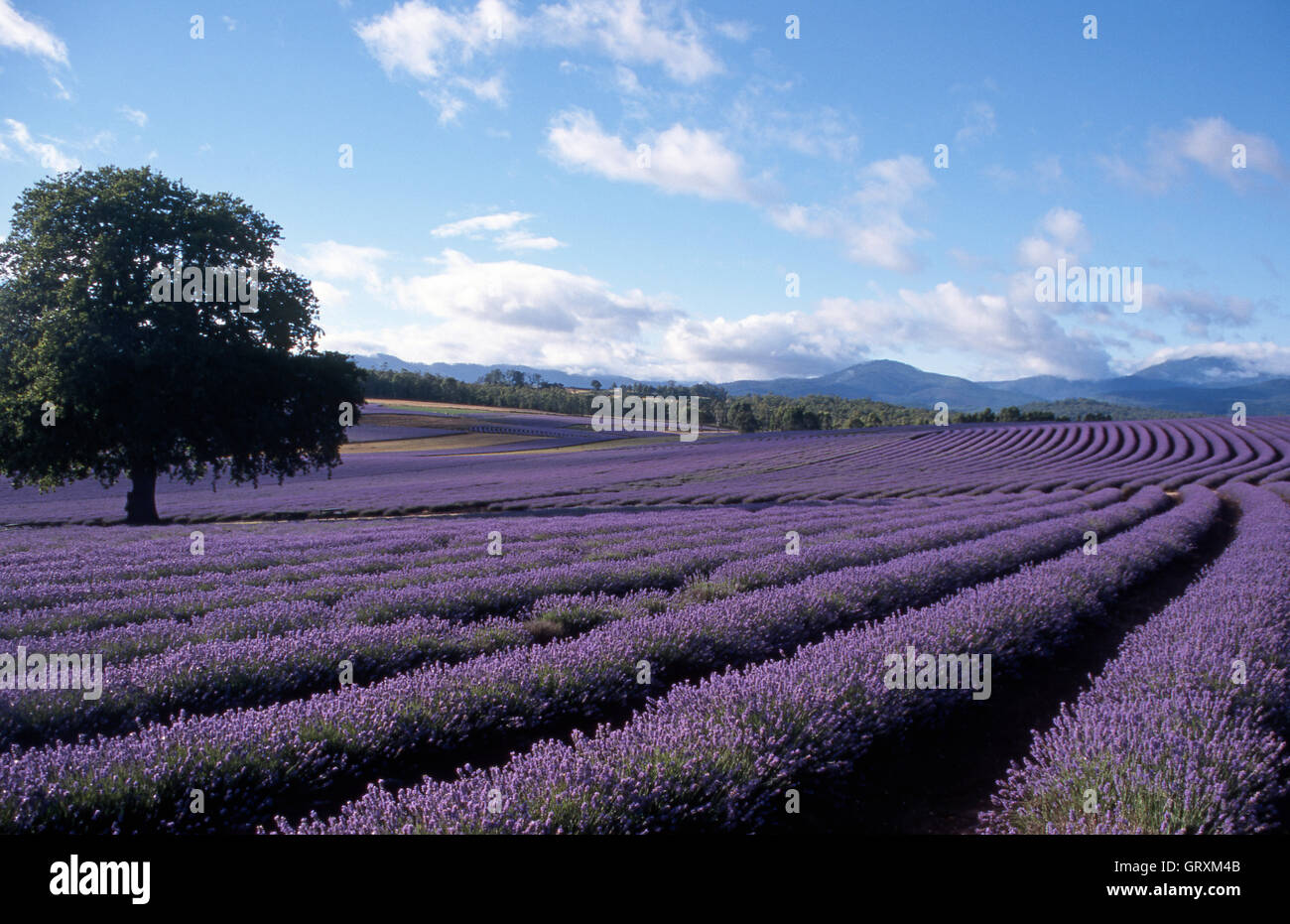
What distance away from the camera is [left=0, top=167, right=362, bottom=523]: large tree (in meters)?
15.1

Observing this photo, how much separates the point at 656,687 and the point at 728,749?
1.58 metres

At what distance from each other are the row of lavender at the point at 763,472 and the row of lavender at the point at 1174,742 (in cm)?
1760

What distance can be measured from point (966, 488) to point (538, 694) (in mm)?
22710

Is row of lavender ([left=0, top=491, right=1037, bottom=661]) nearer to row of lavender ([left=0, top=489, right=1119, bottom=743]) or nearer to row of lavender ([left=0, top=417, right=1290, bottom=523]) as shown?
row of lavender ([left=0, top=489, right=1119, bottom=743])

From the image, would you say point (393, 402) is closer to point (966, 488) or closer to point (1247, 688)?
point (966, 488)

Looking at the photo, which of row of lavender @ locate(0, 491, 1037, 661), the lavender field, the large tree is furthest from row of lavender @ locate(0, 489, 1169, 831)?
the large tree

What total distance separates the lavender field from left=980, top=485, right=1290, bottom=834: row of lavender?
20 mm

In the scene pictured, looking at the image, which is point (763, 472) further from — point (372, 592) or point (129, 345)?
point (372, 592)

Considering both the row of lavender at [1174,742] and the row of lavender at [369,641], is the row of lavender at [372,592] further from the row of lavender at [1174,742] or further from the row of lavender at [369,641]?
the row of lavender at [1174,742]

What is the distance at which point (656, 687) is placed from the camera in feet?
14.6

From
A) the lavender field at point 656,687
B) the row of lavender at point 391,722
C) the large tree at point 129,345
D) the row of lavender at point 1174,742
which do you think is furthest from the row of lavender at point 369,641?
the large tree at point 129,345
